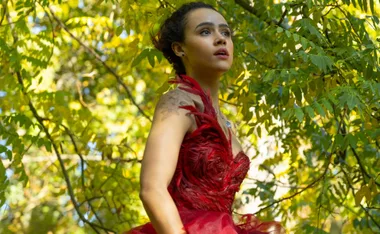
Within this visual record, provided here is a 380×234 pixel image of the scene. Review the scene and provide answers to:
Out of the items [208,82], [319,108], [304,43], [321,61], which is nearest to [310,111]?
[319,108]

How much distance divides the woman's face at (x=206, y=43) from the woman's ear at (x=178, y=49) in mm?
13

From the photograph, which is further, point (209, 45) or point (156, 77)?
point (156, 77)

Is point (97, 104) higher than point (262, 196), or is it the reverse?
point (97, 104)

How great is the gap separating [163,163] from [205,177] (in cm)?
27

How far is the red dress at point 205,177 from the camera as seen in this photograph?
9.33 feet

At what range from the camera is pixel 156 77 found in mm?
8594

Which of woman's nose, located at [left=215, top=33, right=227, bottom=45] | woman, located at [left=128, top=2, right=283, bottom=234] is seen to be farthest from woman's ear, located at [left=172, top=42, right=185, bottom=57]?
woman's nose, located at [left=215, top=33, right=227, bottom=45]

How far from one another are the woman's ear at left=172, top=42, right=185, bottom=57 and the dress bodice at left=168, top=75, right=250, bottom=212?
207mm

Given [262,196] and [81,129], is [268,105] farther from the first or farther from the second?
[81,129]

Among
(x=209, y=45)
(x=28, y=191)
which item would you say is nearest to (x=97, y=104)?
(x=28, y=191)

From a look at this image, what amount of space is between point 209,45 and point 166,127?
1.38 feet

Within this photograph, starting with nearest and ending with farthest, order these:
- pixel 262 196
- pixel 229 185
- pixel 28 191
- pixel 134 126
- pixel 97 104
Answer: pixel 229 185, pixel 262 196, pixel 134 126, pixel 97 104, pixel 28 191

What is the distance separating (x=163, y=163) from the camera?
8.74 ft

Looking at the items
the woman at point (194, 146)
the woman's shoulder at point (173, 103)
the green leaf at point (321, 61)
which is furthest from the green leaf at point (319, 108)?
the woman's shoulder at point (173, 103)
